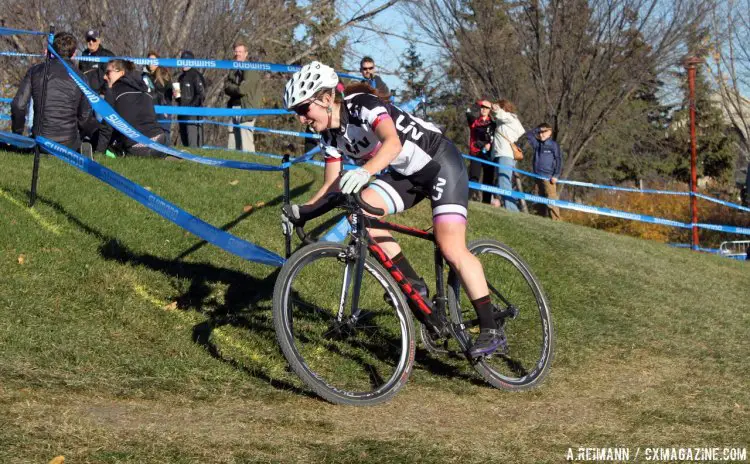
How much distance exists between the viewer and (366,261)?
5.32m

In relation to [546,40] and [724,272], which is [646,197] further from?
[724,272]

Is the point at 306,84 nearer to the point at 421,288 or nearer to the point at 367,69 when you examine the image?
the point at 421,288

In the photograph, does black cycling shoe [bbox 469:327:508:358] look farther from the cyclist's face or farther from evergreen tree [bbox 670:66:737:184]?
evergreen tree [bbox 670:66:737:184]

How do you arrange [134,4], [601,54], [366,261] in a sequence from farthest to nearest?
[601,54]
[134,4]
[366,261]

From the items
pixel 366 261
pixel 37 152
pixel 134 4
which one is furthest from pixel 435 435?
pixel 134 4

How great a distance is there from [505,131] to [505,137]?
0.11 metres

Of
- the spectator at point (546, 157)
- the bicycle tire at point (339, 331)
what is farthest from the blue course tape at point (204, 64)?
the spectator at point (546, 157)

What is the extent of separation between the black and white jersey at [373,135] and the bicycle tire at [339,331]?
666mm

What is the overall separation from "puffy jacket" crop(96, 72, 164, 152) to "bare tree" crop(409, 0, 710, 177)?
12.6 metres

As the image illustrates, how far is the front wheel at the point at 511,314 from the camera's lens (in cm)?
598

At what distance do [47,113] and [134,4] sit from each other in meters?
11.2

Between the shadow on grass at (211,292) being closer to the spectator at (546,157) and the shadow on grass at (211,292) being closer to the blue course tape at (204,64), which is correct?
the blue course tape at (204,64)

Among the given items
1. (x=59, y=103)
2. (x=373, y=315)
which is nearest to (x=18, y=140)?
(x=59, y=103)

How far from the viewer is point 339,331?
220 inches
